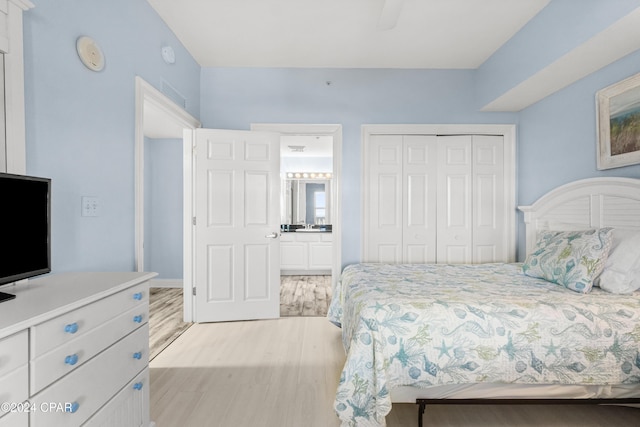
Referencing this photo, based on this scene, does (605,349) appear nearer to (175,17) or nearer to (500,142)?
(500,142)

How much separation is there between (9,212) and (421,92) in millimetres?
3550

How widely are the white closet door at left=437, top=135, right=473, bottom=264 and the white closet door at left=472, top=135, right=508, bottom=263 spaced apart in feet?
0.22

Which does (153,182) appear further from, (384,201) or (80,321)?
(80,321)

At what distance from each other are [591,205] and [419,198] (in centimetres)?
148

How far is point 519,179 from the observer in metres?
3.48

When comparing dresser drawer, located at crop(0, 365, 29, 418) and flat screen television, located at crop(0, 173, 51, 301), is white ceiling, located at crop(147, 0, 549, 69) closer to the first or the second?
flat screen television, located at crop(0, 173, 51, 301)

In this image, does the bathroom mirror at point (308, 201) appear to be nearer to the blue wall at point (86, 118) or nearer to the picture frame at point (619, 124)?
the blue wall at point (86, 118)

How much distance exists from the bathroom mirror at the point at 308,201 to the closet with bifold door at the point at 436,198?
9.95ft

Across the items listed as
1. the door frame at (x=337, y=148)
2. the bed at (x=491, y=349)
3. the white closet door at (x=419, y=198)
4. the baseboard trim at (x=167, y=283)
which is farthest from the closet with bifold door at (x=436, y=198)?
the baseboard trim at (x=167, y=283)

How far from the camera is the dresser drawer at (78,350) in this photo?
0.95 metres

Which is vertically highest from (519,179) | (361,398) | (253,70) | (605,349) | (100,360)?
(253,70)

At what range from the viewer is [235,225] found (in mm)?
3283

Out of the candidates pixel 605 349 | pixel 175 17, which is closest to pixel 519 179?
pixel 605 349

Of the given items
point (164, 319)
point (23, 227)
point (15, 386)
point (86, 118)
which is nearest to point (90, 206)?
point (86, 118)
